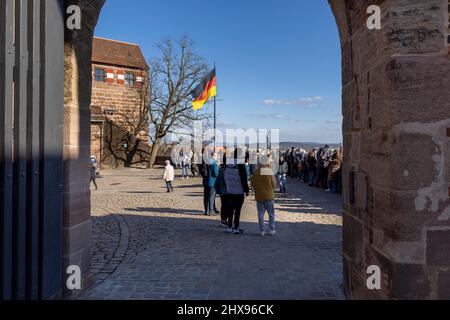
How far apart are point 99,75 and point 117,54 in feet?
11.6

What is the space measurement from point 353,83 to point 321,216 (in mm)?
6240

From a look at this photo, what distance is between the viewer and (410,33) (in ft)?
8.12

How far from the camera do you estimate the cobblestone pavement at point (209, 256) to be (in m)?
4.02

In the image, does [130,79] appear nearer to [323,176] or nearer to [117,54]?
[117,54]

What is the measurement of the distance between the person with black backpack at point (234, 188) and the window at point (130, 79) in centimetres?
3101

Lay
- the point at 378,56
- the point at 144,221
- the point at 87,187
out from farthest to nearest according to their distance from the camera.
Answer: the point at 144,221 < the point at 87,187 < the point at 378,56

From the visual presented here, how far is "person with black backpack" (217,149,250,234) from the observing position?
7141 mm

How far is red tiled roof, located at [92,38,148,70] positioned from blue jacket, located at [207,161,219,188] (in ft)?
97.1

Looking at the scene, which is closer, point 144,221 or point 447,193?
point 447,193

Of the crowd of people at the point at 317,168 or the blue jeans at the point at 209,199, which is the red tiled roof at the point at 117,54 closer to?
the crowd of people at the point at 317,168

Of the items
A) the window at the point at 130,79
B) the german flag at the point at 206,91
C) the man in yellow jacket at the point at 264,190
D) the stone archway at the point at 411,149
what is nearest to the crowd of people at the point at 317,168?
the german flag at the point at 206,91

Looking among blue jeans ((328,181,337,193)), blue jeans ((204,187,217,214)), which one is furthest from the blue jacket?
blue jeans ((328,181,337,193))
